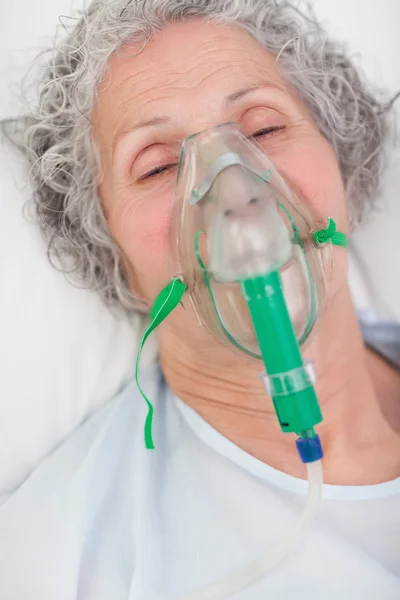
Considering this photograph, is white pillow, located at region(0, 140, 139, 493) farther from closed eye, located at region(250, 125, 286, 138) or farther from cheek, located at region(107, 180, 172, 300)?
closed eye, located at region(250, 125, 286, 138)

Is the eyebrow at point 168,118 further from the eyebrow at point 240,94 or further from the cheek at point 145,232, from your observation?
the cheek at point 145,232

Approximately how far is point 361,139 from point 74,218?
740 millimetres

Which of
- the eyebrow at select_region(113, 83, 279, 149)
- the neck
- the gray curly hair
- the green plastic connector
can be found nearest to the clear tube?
the neck

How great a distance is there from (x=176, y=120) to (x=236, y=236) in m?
0.37

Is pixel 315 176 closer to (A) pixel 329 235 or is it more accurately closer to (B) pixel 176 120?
(A) pixel 329 235

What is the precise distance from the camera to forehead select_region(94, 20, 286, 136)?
3.77 ft

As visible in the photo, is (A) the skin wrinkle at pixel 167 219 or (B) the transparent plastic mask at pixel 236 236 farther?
(A) the skin wrinkle at pixel 167 219

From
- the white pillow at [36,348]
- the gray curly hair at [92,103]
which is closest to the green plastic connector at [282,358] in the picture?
the gray curly hair at [92,103]

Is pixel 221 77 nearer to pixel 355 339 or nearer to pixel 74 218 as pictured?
pixel 74 218

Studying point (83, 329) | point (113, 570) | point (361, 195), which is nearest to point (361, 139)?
point (361, 195)

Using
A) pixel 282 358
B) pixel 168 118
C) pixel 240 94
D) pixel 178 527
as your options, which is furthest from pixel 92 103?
pixel 178 527

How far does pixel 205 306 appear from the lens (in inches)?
41.3

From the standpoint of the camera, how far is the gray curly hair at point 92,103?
1.25 metres

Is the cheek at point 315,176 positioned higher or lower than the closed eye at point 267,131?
lower
